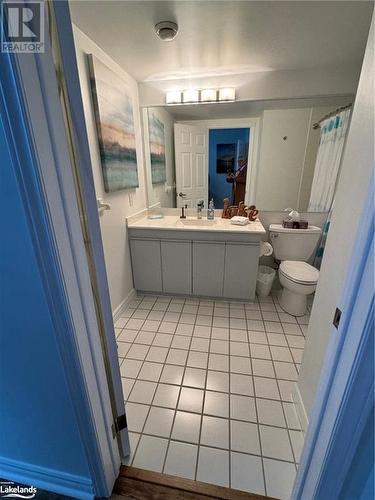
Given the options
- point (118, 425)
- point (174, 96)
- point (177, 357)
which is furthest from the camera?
point (174, 96)

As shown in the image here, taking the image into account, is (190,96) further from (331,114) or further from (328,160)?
(328,160)

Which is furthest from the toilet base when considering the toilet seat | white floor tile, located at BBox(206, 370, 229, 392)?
white floor tile, located at BBox(206, 370, 229, 392)

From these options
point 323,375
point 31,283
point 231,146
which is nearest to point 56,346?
point 31,283

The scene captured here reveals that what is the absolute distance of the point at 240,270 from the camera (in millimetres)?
2203

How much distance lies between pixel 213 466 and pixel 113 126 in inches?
89.6

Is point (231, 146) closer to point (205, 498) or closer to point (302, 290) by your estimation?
point (302, 290)

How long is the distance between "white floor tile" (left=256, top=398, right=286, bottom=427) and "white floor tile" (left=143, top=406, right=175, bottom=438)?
0.51 m

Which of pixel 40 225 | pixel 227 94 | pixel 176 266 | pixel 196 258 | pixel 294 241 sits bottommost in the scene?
pixel 176 266

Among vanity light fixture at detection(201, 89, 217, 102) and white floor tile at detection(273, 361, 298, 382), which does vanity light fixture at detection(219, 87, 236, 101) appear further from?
white floor tile at detection(273, 361, 298, 382)

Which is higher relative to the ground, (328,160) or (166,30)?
(166,30)

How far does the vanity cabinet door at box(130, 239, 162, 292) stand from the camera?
2.30m

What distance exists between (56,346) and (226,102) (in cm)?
241

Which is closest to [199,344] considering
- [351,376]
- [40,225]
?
[351,376]

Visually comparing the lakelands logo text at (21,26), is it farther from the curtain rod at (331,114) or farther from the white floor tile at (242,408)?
the curtain rod at (331,114)
